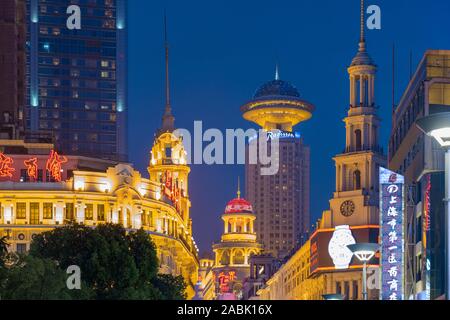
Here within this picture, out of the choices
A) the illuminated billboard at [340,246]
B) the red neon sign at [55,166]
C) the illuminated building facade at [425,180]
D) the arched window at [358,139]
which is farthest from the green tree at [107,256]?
the arched window at [358,139]

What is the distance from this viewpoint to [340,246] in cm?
16712

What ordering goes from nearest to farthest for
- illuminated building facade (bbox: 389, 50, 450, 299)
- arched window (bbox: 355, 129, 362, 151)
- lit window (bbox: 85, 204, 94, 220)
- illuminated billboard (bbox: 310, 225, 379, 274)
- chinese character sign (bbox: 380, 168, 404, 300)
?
illuminated building facade (bbox: 389, 50, 450, 299) < chinese character sign (bbox: 380, 168, 404, 300) < lit window (bbox: 85, 204, 94, 220) < illuminated billboard (bbox: 310, 225, 379, 274) < arched window (bbox: 355, 129, 362, 151)

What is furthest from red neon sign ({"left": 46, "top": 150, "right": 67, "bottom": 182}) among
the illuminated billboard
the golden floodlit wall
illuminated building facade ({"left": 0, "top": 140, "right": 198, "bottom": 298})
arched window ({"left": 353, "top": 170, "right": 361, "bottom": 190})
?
arched window ({"left": 353, "top": 170, "right": 361, "bottom": 190})

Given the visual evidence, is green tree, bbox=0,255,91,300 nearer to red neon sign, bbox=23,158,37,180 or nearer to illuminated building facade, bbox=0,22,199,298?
illuminated building facade, bbox=0,22,199,298

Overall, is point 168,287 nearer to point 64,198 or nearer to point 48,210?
point 64,198

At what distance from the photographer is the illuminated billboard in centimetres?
16588

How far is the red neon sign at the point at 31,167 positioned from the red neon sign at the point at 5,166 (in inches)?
86.6

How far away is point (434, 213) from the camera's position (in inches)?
3647

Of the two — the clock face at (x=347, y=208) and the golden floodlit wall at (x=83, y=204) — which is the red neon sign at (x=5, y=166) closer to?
the golden floodlit wall at (x=83, y=204)

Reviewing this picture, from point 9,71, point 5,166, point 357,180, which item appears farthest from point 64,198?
point 357,180

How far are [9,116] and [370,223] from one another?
167ft

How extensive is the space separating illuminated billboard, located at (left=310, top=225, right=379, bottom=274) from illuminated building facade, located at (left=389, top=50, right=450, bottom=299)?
50186 mm
